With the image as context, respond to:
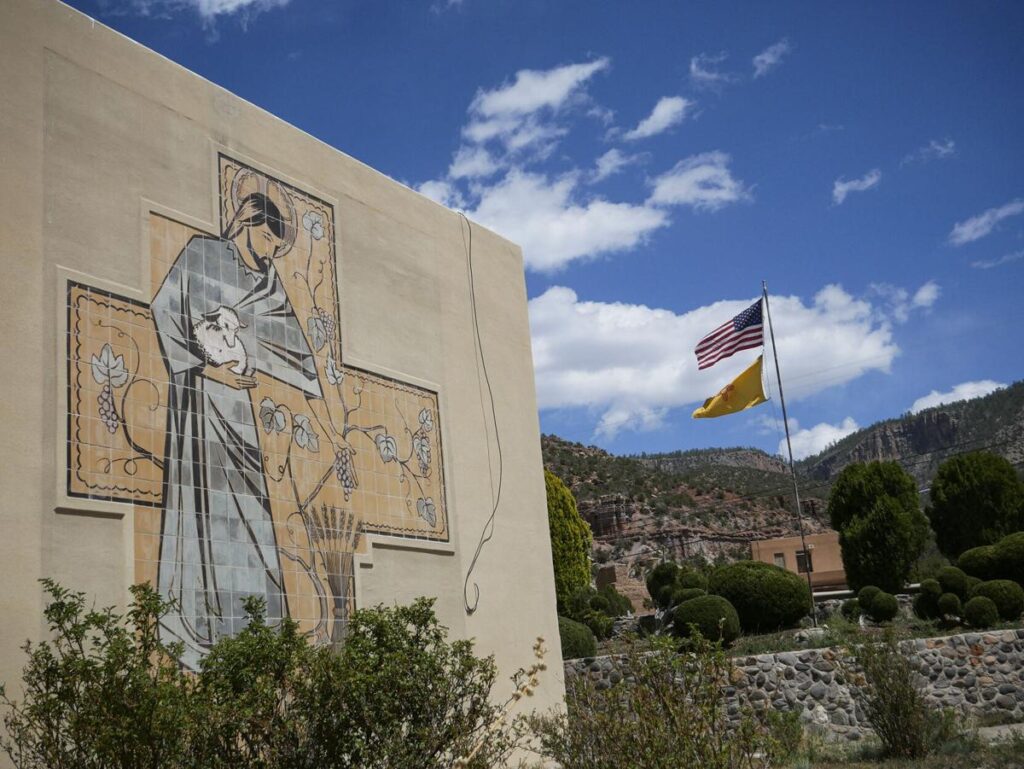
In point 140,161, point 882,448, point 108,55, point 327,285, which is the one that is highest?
point 882,448

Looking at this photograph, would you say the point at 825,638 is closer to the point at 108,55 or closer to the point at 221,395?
the point at 221,395

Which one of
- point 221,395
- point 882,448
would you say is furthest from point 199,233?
point 882,448

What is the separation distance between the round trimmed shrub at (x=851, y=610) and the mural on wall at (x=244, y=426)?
12035mm

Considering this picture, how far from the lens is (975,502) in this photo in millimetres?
27203

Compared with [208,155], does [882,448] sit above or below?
above

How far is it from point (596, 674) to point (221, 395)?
11001 millimetres

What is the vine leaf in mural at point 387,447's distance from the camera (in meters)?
9.88

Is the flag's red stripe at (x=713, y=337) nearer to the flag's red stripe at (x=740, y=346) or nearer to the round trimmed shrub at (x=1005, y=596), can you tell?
the flag's red stripe at (x=740, y=346)

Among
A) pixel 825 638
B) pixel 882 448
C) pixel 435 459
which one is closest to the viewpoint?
pixel 435 459

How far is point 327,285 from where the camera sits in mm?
9875

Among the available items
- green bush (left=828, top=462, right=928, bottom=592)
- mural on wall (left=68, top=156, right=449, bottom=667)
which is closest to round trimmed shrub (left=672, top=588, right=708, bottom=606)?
green bush (left=828, top=462, right=928, bottom=592)

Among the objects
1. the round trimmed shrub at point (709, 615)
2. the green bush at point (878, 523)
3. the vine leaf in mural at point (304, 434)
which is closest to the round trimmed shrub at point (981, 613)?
the round trimmed shrub at point (709, 615)

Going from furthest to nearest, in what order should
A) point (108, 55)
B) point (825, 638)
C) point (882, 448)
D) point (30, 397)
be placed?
point (882, 448)
point (825, 638)
point (108, 55)
point (30, 397)

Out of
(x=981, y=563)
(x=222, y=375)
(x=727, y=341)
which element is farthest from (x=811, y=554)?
(x=222, y=375)
